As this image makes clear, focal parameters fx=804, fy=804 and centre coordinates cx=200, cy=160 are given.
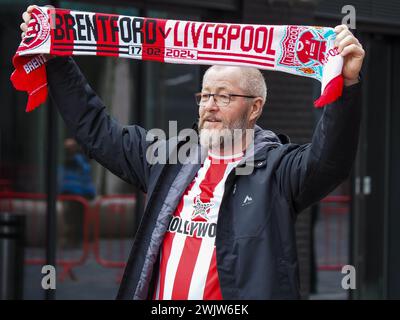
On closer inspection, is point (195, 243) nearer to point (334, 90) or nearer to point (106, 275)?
point (334, 90)

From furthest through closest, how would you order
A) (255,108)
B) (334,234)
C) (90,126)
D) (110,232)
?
(334,234)
(110,232)
(90,126)
(255,108)

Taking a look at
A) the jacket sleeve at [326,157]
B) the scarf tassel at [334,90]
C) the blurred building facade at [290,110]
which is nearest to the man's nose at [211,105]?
the jacket sleeve at [326,157]

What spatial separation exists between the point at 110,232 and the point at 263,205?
5987 mm

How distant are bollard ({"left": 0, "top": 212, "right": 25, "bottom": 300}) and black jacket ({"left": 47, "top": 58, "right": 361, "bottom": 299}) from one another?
309 cm

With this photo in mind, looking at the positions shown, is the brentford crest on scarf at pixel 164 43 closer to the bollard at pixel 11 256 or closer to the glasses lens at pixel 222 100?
the glasses lens at pixel 222 100

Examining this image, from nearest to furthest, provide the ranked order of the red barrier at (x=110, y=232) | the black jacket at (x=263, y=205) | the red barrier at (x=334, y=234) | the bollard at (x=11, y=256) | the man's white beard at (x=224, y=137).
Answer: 1. the black jacket at (x=263, y=205)
2. the man's white beard at (x=224, y=137)
3. the bollard at (x=11, y=256)
4. the red barrier at (x=110, y=232)
5. the red barrier at (x=334, y=234)

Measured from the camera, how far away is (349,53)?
2.68 metres

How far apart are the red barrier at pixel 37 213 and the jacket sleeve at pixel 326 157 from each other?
374cm

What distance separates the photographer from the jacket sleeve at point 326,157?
2736 millimetres

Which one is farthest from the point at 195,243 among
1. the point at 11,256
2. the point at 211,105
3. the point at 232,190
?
the point at 11,256

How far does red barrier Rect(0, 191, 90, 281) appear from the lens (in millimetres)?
7242

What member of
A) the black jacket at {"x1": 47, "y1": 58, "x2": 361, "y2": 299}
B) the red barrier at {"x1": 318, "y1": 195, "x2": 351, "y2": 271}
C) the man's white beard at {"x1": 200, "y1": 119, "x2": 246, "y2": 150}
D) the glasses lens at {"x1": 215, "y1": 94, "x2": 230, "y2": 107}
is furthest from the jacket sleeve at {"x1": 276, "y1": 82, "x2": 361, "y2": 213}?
the red barrier at {"x1": 318, "y1": 195, "x2": 351, "y2": 271}

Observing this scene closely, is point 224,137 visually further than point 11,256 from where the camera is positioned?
No

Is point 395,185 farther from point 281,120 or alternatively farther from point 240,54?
point 240,54
